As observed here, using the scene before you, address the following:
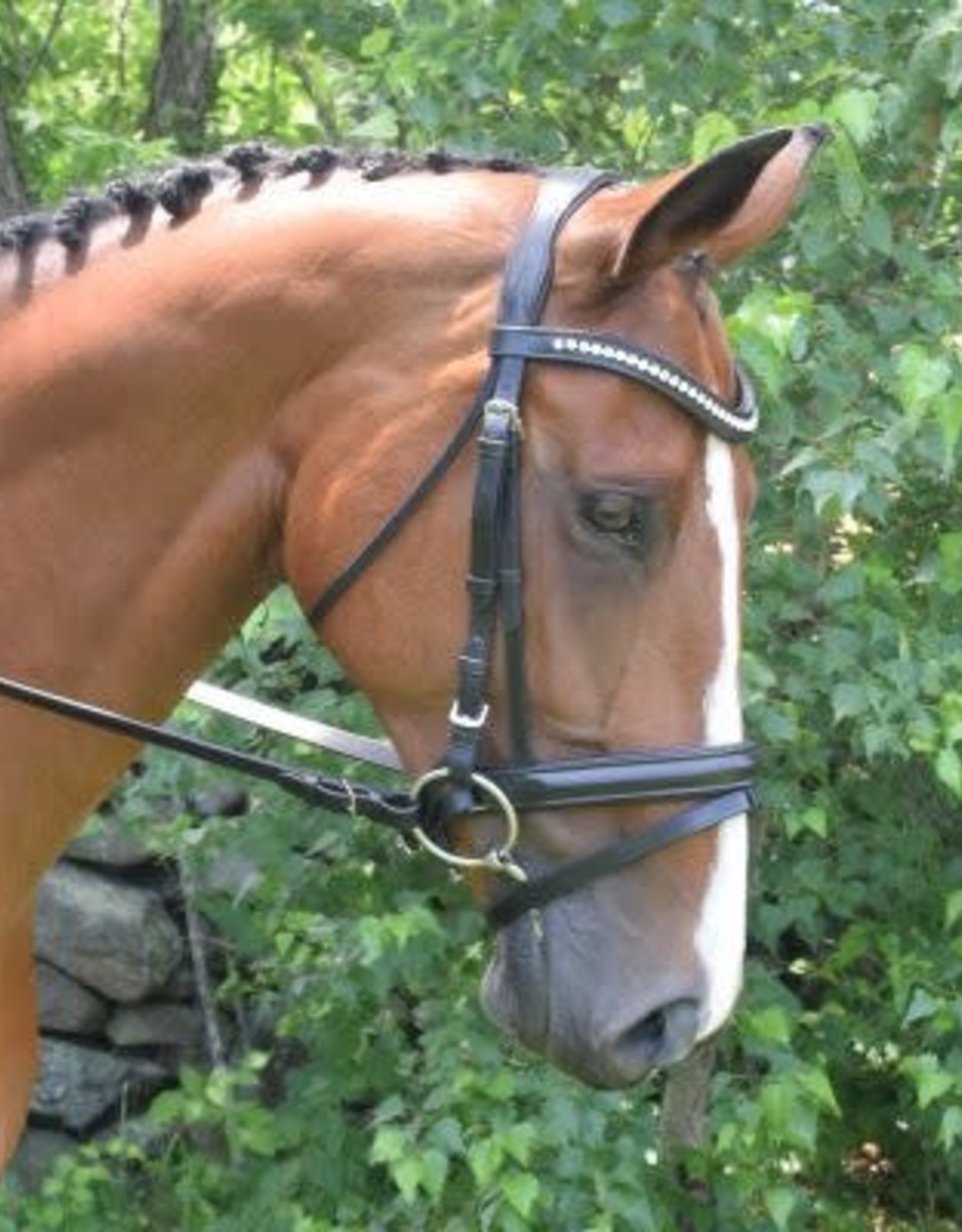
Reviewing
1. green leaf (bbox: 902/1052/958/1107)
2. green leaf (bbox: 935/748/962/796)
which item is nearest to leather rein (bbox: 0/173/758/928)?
green leaf (bbox: 935/748/962/796)

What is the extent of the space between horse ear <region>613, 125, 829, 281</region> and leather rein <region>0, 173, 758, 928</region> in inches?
3.9

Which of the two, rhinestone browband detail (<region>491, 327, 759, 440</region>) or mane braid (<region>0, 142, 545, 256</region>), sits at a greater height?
mane braid (<region>0, 142, 545, 256</region>)

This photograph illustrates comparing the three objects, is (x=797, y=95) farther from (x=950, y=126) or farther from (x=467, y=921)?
(x=467, y=921)

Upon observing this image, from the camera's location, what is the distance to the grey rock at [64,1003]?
4816 millimetres

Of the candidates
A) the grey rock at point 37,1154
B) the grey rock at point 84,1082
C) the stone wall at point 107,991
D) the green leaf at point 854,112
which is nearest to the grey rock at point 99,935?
the stone wall at point 107,991

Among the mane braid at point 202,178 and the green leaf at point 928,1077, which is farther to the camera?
the green leaf at point 928,1077

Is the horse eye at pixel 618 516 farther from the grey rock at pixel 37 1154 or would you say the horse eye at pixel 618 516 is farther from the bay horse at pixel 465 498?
the grey rock at pixel 37 1154

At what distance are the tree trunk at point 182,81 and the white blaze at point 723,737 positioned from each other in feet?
11.1

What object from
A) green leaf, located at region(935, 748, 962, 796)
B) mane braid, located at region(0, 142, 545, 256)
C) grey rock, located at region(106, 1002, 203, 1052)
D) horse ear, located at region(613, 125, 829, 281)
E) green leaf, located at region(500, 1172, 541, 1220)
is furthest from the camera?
grey rock, located at region(106, 1002, 203, 1052)

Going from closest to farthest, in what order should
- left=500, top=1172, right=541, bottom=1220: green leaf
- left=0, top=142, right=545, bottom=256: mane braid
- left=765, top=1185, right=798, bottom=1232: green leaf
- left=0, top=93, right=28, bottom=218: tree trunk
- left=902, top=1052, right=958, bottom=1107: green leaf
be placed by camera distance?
left=0, top=142, right=545, bottom=256: mane braid
left=500, top=1172, right=541, bottom=1220: green leaf
left=902, top=1052, right=958, bottom=1107: green leaf
left=765, top=1185, right=798, bottom=1232: green leaf
left=0, top=93, right=28, bottom=218: tree trunk

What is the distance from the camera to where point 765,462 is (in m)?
3.61

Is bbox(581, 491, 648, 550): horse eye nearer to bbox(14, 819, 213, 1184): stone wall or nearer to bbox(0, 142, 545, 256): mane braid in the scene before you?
bbox(0, 142, 545, 256): mane braid

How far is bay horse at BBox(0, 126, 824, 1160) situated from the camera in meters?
1.98

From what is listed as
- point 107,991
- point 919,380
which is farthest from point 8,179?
point 919,380
